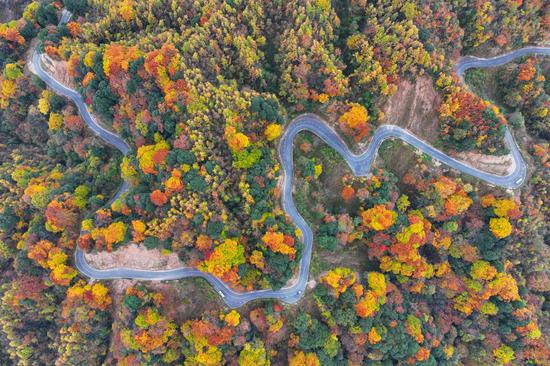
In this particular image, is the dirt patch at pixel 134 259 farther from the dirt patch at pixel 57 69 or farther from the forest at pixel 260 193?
the dirt patch at pixel 57 69

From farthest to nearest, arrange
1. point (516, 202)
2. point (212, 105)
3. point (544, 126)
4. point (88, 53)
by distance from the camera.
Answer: point (544, 126), point (516, 202), point (88, 53), point (212, 105)

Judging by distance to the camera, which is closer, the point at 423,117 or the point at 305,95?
the point at 305,95

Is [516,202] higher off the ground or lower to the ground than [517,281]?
higher

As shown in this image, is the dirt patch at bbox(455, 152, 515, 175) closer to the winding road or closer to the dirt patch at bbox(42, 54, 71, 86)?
the winding road

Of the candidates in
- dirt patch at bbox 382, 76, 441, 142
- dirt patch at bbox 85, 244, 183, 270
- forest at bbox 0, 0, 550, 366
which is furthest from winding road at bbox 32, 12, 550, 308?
dirt patch at bbox 382, 76, 441, 142

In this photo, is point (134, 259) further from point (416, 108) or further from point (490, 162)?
point (490, 162)

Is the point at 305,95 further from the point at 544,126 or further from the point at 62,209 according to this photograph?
the point at 544,126

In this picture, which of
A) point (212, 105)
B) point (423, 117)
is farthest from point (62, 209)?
point (423, 117)
